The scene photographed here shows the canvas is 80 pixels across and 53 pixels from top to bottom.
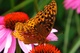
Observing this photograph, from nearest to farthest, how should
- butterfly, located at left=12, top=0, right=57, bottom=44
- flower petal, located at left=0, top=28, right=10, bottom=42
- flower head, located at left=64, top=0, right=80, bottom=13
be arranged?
butterfly, located at left=12, top=0, right=57, bottom=44 < flower petal, located at left=0, top=28, right=10, bottom=42 < flower head, located at left=64, top=0, right=80, bottom=13

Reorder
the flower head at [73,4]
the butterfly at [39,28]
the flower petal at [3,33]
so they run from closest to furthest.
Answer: the butterfly at [39,28] → the flower petal at [3,33] → the flower head at [73,4]

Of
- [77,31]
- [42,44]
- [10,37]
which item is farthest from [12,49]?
[77,31]

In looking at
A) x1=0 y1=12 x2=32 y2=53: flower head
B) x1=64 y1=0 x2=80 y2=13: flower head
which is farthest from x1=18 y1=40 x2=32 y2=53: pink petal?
x1=64 y1=0 x2=80 y2=13: flower head

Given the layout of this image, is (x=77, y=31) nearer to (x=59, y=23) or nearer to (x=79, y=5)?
(x=59, y=23)

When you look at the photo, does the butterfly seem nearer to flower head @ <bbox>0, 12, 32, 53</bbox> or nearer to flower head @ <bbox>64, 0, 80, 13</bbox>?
flower head @ <bbox>0, 12, 32, 53</bbox>

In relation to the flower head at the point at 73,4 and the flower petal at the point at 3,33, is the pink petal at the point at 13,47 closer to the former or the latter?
the flower petal at the point at 3,33

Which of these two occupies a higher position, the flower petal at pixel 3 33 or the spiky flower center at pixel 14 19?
the spiky flower center at pixel 14 19

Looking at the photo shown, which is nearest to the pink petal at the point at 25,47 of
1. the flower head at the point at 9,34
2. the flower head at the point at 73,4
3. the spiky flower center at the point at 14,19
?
the flower head at the point at 9,34

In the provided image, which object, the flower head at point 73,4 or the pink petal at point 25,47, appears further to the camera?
the flower head at point 73,4

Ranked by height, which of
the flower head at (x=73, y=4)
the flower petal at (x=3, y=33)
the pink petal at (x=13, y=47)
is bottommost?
the pink petal at (x=13, y=47)
